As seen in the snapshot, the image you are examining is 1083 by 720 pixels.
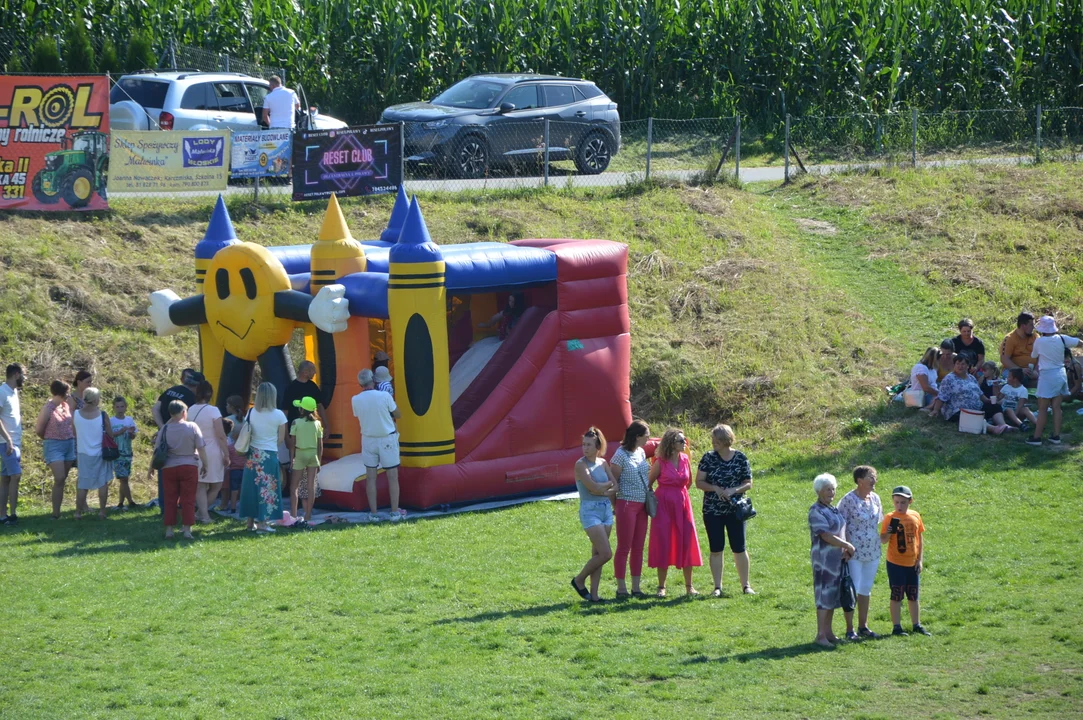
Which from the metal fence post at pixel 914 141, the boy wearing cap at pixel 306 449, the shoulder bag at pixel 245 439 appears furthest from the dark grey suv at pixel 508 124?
the shoulder bag at pixel 245 439

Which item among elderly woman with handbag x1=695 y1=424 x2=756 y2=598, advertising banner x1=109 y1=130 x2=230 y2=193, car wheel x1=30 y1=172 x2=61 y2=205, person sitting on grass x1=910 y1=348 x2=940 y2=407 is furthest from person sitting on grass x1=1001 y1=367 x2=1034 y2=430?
car wheel x1=30 y1=172 x2=61 y2=205

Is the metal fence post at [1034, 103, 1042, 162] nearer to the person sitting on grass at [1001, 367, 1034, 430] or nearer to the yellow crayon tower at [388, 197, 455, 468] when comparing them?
the person sitting on grass at [1001, 367, 1034, 430]

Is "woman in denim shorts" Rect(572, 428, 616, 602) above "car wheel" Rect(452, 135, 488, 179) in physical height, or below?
below

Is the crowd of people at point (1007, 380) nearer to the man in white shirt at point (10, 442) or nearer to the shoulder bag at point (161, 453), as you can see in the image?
the shoulder bag at point (161, 453)

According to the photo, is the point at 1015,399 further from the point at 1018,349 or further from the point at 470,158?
the point at 470,158

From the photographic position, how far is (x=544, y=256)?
1409 cm

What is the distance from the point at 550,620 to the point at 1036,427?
7.74 metres

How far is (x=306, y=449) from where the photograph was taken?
1269cm

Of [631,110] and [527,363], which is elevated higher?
[631,110]

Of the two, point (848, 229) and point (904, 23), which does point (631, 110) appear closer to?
point (904, 23)

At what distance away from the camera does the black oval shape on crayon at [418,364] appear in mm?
13195

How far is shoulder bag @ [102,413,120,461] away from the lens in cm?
1280

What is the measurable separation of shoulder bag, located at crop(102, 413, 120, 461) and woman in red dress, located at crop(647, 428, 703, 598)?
5.45 m

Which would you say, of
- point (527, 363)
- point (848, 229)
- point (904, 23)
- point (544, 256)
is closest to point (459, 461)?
point (527, 363)
